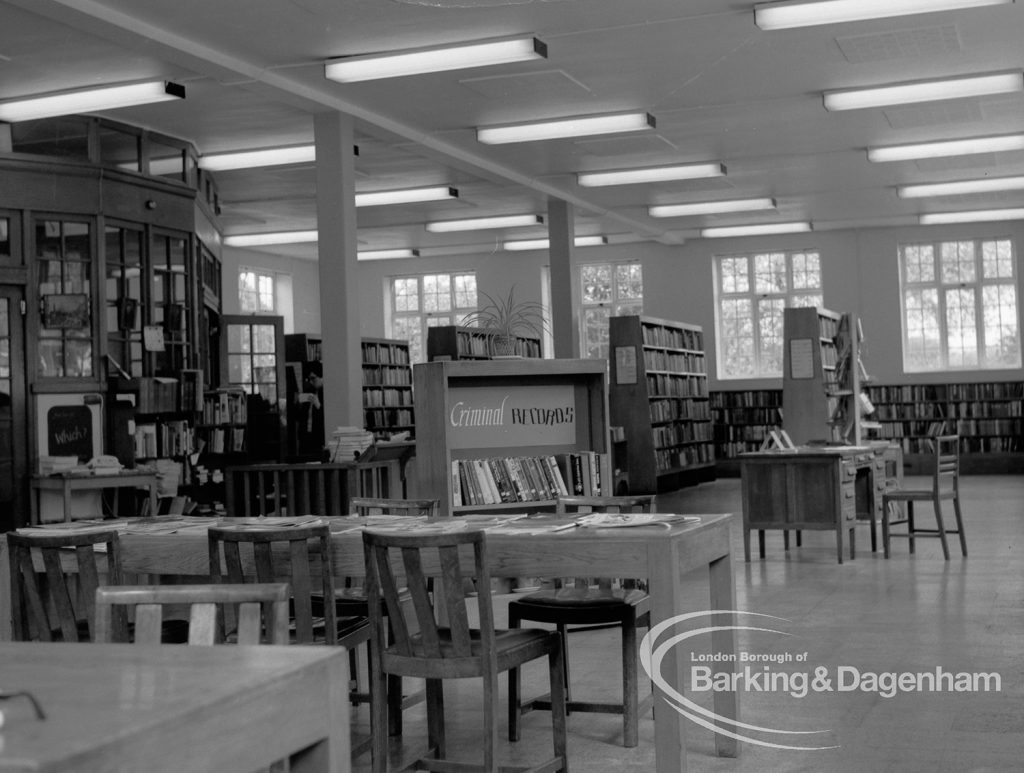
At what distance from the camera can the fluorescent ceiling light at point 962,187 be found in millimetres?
14453

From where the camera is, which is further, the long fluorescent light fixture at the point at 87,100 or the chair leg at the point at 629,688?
the long fluorescent light fixture at the point at 87,100

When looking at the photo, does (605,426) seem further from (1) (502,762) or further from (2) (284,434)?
(2) (284,434)

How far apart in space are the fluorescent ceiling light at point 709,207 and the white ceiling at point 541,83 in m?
0.54

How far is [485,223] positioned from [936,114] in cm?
675

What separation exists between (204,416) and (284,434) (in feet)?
5.08

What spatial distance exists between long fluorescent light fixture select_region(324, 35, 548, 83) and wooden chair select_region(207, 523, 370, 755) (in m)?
5.07

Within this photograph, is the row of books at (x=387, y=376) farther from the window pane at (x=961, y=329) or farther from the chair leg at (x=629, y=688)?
the chair leg at (x=629, y=688)

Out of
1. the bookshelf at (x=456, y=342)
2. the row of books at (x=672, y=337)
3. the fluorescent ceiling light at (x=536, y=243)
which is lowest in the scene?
the bookshelf at (x=456, y=342)

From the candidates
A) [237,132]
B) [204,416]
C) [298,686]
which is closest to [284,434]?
[204,416]

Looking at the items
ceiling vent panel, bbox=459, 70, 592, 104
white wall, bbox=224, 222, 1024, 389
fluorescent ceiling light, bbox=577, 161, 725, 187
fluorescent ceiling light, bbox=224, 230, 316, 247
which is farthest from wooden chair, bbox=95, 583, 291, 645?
white wall, bbox=224, 222, 1024, 389

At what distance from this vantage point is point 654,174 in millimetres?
13180

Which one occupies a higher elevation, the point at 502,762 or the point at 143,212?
the point at 143,212

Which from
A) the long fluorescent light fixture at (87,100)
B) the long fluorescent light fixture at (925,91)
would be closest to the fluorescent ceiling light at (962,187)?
the long fluorescent light fixture at (925,91)

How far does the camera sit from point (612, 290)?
776 inches
